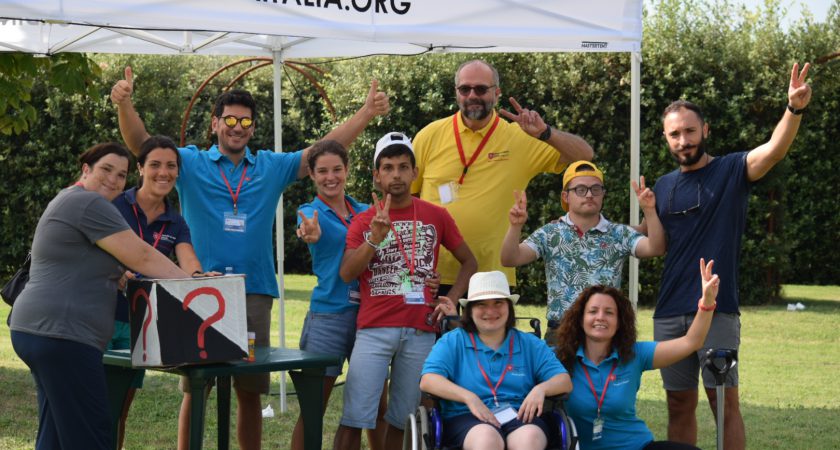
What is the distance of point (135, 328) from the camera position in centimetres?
414

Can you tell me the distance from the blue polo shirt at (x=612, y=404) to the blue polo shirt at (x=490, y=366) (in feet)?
0.58

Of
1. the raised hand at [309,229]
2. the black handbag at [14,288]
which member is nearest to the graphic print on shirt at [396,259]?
the raised hand at [309,229]

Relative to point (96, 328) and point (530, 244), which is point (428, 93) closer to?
point (530, 244)

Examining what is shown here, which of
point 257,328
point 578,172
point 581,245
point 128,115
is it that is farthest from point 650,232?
point 128,115

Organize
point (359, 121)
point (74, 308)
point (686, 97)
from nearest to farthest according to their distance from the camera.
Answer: point (74, 308)
point (359, 121)
point (686, 97)

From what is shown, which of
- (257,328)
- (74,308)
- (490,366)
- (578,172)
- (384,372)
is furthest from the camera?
(257,328)

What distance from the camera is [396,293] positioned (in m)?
4.86

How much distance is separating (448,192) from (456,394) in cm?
127

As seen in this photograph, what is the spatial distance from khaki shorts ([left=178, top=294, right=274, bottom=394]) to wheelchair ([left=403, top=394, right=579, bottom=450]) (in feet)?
3.29

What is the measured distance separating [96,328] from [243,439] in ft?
4.56

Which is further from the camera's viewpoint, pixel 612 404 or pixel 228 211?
pixel 228 211

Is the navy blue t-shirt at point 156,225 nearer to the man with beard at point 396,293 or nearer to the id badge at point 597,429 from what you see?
the man with beard at point 396,293

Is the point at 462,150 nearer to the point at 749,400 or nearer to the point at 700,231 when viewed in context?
the point at 700,231

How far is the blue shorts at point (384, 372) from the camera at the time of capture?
4.76m
